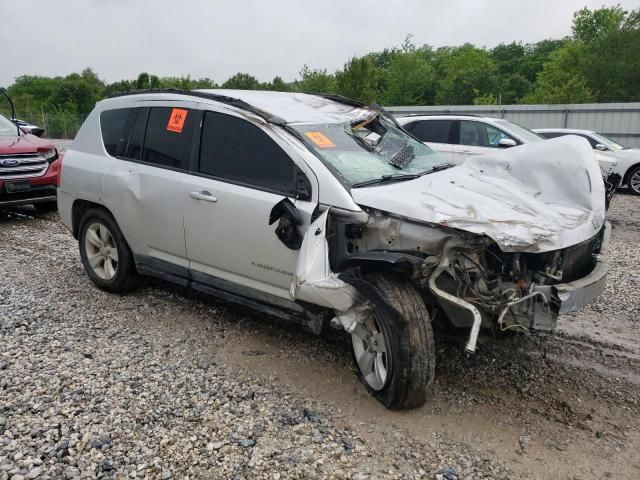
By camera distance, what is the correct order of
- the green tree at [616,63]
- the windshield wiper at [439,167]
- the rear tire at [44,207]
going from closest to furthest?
the windshield wiper at [439,167]
the rear tire at [44,207]
the green tree at [616,63]

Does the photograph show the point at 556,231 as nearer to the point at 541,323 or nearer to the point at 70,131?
the point at 541,323

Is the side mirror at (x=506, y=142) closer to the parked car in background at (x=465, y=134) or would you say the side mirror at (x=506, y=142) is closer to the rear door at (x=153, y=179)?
the parked car in background at (x=465, y=134)

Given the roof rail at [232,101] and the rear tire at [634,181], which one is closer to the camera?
the roof rail at [232,101]

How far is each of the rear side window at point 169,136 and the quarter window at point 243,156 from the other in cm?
19

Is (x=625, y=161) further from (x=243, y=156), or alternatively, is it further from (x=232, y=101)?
(x=243, y=156)

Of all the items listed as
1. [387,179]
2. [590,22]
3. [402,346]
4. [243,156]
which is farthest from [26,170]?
[590,22]

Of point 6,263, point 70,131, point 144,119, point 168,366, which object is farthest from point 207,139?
point 70,131

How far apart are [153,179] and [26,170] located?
17.2 feet

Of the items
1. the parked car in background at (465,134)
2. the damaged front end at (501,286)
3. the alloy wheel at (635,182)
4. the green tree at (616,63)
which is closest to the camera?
the damaged front end at (501,286)

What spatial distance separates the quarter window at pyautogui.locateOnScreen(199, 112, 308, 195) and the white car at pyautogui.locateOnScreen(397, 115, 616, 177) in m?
5.91

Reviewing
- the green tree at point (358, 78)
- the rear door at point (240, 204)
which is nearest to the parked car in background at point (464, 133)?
the rear door at point (240, 204)

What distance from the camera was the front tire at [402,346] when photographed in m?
3.08

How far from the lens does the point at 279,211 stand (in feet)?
11.9

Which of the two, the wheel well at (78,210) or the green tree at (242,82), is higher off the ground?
the green tree at (242,82)
